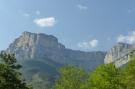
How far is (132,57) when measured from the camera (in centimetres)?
7319

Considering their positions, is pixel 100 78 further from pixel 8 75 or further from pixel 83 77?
pixel 8 75

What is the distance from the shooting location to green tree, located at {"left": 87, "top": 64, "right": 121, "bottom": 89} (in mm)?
69250

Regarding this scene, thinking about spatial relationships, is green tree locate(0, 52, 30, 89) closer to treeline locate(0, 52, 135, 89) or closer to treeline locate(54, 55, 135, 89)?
treeline locate(0, 52, 135, 89)

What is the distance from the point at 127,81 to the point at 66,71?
15.7 m

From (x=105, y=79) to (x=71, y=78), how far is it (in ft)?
33.6

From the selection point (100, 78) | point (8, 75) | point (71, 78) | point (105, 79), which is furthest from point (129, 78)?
point (8, 75)

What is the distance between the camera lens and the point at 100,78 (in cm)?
7056

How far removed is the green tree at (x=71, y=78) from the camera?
77.0 metres

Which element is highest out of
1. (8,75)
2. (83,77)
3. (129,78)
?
(83,77)

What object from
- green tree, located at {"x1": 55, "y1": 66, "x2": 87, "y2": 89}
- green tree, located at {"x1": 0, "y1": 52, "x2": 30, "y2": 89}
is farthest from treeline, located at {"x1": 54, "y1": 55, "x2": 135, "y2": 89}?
green tree, located at {"x1": 0, "y1": 52, "x2": 30, "y2": 89}

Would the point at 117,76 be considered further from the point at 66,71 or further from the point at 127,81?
the point at 66,71

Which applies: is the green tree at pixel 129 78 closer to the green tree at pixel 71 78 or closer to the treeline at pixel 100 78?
the treeline at pixel 100 78

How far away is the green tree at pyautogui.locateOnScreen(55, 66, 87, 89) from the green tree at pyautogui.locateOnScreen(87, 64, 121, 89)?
4.52 m

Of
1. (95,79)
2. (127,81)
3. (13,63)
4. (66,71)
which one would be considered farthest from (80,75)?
(13,63)
